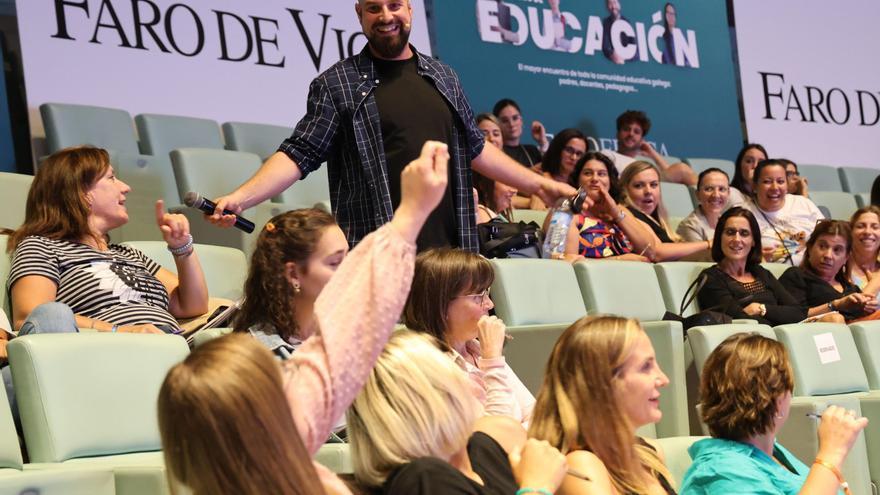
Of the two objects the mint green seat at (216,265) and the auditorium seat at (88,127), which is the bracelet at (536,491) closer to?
the mint green seat at (216,265)

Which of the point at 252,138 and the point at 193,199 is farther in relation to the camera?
the point at 252,138

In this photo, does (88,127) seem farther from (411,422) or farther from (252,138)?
(411,422)

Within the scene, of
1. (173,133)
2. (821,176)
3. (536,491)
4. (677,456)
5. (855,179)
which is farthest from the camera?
(855,179)

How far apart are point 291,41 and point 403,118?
10.7ft

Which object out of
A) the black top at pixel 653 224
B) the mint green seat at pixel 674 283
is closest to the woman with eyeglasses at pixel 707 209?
the black top at pixel 653 224

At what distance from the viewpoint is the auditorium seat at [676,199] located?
6617 millimetres

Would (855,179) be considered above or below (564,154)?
below

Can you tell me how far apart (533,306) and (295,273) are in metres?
1.54

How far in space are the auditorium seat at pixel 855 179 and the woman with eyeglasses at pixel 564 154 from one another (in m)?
3.31

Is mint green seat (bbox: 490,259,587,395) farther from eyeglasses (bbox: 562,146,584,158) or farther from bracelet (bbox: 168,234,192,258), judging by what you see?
eyeglasses (bbox: 562,146,584,158)

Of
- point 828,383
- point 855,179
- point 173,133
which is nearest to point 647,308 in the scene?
point 828,383

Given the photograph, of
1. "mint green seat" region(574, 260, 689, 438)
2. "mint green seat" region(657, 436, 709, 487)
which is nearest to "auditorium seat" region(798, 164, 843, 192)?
"mint green seat" region(574, 260, 689, 438)

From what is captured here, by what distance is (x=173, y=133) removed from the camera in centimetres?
536

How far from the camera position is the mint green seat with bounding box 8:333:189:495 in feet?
7.19
